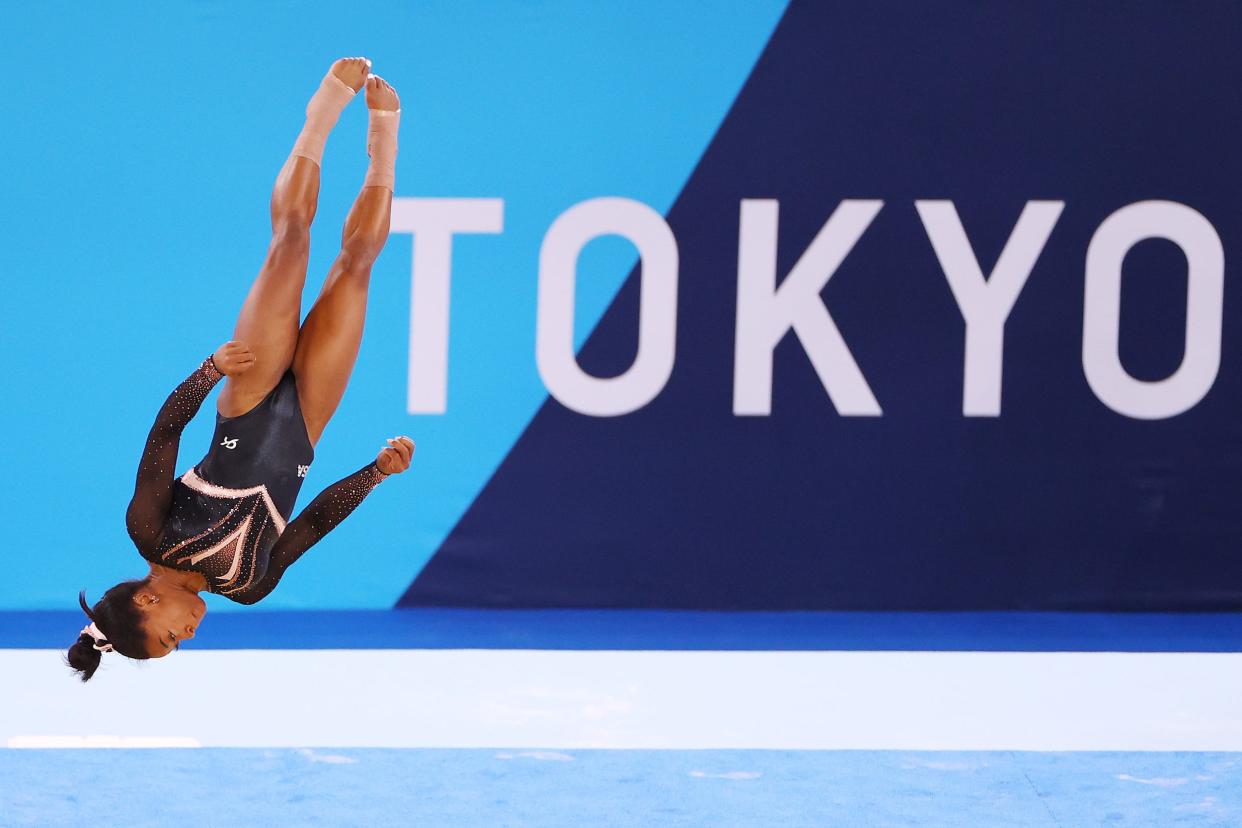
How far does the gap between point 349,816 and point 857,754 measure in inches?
68.3

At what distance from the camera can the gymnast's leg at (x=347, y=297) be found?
4.80 m

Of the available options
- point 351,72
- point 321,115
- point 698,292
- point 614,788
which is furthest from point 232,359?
point 698,292

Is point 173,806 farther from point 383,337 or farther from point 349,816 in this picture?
point 383,337

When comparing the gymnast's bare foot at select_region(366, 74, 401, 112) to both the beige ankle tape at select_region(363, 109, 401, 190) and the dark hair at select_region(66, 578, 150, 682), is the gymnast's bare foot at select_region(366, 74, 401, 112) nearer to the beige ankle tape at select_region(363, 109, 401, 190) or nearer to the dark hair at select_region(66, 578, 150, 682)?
the beige ankle tape at select_region(363, 109, 401, 190)

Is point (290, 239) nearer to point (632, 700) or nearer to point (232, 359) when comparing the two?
point (232, 359)

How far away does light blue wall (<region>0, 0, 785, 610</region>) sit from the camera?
694cm

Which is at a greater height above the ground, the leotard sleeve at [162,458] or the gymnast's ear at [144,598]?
the leotard sleeve at [162,458]

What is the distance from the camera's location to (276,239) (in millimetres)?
4695

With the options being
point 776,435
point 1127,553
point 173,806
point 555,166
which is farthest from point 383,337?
point 1127,553

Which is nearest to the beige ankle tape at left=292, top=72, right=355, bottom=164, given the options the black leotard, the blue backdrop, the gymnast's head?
the black leotard

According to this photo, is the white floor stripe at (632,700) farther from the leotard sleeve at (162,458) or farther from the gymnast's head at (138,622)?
the leotard sleeve at (162,458)

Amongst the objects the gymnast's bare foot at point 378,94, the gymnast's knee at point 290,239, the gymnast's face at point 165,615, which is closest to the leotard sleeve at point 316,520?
the gymnast's face at point 165,615

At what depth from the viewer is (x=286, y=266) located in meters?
4.64

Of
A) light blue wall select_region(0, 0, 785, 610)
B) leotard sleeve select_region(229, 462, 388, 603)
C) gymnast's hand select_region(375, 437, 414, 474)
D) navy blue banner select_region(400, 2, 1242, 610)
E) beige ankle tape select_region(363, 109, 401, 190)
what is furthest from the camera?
navy blue banner select_region(400, 2, 1242, 610)
